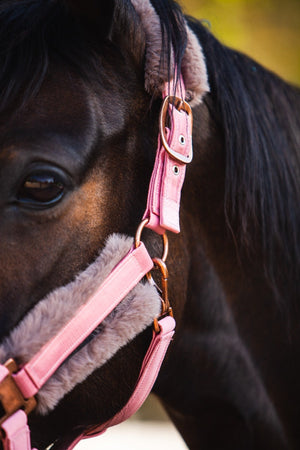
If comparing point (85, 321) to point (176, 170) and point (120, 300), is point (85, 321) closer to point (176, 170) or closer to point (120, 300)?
point (120, 300)

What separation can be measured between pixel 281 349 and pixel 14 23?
3.31ft

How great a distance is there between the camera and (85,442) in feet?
14.1

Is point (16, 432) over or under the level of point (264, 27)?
under

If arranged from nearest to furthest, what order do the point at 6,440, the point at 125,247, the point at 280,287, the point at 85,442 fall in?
the point at 6,440, the point at 125,247, the point at 280,287, the point at 85,442

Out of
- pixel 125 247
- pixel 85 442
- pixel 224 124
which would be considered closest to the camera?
pixel 125 247

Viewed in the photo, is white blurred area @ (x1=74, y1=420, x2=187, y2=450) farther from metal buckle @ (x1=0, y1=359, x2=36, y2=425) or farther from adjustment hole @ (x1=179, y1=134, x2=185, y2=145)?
adjustment hole @ (x1=179, y1=134, x2=185, y2=145)

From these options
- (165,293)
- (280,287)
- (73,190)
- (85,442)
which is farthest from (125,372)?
(85,442)

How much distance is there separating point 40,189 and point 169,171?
0.26 metres

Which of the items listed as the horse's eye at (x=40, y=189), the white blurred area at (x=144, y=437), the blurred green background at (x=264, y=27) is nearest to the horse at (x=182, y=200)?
the horse's eye at (x=40, y=189)

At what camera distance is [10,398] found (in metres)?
0.87

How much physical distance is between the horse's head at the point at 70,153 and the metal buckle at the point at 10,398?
7cm

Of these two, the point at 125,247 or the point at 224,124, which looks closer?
the point at 125,247

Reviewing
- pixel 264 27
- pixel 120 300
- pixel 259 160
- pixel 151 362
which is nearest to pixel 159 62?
pixel 259 160

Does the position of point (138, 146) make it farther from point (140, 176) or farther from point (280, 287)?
point (280, 287)
